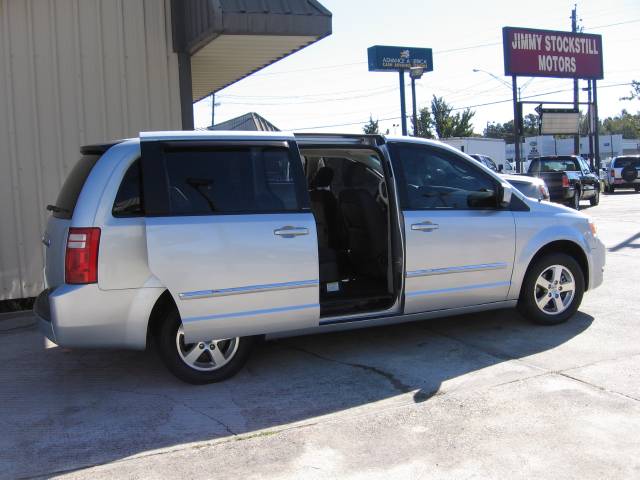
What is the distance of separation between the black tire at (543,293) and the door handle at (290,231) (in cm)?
237

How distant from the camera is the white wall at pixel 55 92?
25.2 feet

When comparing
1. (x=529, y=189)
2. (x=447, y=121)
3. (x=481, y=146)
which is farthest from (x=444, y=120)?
(x=529, y=189)

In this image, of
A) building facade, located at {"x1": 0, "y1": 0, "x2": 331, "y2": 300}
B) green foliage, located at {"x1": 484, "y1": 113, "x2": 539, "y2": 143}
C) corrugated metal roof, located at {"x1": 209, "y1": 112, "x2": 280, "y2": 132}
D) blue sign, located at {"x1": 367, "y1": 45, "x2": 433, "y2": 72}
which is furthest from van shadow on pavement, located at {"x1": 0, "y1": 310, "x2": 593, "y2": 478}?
green foliage, located at {"x1": 484, "y1": 113, "x2": 539, "y2": 143}

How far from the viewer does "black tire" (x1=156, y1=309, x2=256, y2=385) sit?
187 inches

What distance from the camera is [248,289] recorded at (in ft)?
15.6

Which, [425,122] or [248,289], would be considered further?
[425,122]

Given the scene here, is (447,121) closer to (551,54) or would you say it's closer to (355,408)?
(551,54)

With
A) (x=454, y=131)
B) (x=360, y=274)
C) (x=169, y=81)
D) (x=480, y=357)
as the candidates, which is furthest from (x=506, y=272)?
(x=454, y=131)

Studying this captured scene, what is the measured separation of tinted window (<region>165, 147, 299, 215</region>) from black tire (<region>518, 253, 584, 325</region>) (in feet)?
8.06

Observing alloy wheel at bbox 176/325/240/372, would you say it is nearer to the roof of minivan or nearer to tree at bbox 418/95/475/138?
the roof of minivan

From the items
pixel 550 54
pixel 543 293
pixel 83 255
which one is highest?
pixel 550 54

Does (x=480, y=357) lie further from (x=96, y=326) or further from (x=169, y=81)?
(x=169, y=81)

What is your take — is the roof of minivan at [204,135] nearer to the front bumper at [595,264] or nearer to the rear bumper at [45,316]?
the rear bumper at [45,316]

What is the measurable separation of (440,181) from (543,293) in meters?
1.50
